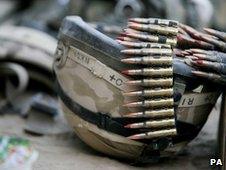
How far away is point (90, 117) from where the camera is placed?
2.48 m

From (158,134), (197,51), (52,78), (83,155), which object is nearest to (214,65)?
(197,51)

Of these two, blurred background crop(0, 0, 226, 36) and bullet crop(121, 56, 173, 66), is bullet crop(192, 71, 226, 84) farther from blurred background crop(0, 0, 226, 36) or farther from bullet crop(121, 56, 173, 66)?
blurred background crop(0, 0, 226, 36)

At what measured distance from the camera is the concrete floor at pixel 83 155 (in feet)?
8.18

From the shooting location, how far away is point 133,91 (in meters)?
2.33

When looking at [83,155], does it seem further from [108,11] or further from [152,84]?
[108,11]

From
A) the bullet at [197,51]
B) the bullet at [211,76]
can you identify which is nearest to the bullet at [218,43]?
the bullet at [197,51]

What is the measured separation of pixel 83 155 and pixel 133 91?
19.3 inches

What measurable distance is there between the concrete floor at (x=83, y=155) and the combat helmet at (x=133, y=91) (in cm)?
8

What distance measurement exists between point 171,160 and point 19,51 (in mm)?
1522

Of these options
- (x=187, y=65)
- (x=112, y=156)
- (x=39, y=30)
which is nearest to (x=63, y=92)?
(x=112, y=156)

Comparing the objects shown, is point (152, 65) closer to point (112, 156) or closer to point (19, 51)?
point (112, 156)

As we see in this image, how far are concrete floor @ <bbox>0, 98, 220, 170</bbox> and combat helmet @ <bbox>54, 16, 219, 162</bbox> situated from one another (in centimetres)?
8

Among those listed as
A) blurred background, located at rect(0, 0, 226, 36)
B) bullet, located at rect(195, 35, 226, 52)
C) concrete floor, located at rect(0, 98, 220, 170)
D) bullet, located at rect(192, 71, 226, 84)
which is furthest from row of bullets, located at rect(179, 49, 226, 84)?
blurred background, located at rect(0, 0, 226, 36)

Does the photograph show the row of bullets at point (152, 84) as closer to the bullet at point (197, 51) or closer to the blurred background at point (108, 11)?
the bullet at point (197, 51)
